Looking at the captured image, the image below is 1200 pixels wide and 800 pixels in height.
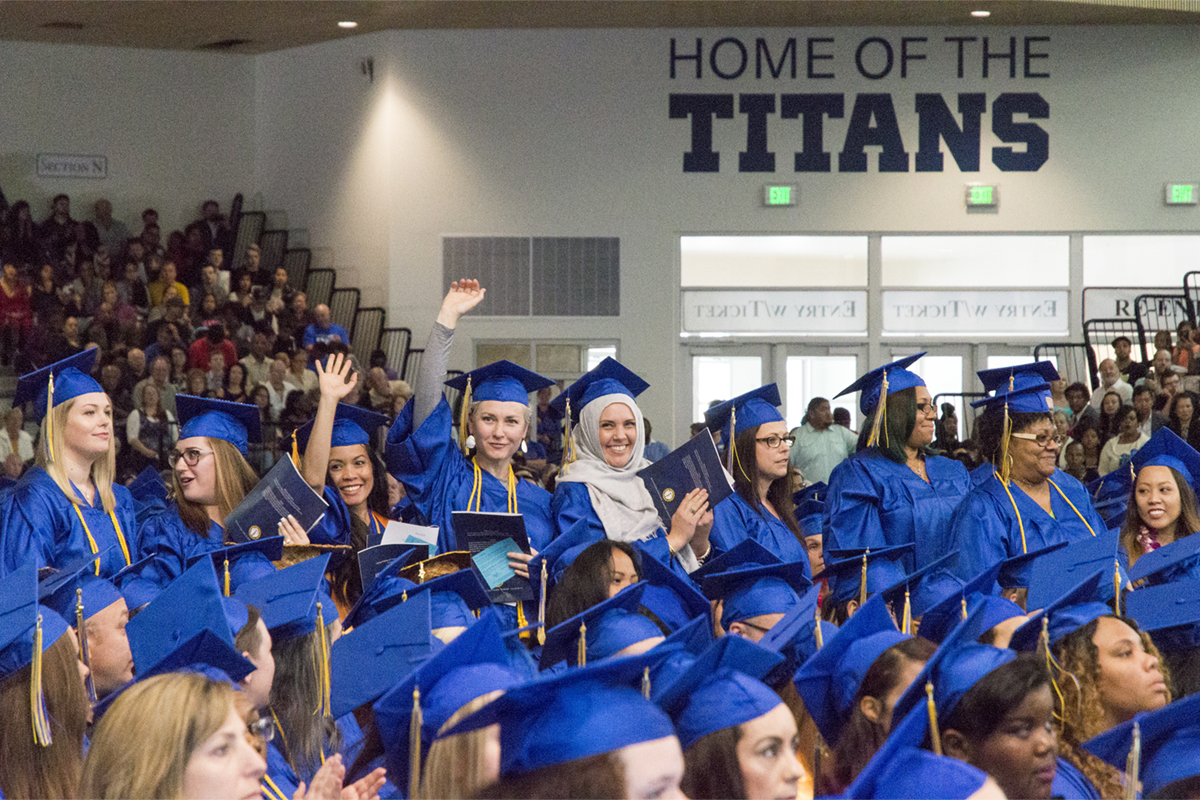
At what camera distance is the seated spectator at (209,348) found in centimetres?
1165

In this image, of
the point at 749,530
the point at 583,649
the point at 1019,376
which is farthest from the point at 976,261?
the point at 583,649

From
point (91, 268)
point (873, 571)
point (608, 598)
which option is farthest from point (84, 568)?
point (91, 268)

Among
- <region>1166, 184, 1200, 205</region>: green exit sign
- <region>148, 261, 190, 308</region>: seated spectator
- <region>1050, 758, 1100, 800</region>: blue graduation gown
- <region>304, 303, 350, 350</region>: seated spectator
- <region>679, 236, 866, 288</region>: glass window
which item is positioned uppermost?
<region>1166, 184, 1200, 205</region>: green exit sign

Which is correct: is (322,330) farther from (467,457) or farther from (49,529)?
(49,529)

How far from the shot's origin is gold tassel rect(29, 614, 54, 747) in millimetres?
2793

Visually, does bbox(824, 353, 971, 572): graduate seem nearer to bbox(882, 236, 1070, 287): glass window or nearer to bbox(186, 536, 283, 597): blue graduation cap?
bbox(186, 536, 283, 597): blue graduation cap

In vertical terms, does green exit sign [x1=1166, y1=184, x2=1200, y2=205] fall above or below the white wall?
below

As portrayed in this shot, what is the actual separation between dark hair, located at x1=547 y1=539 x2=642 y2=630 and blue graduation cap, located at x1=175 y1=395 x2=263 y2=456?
1644 mm

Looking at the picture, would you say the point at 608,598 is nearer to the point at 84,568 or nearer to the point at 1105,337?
the point at 84,568

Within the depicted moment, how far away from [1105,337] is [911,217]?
7.42 ft

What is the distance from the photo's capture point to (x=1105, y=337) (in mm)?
14102

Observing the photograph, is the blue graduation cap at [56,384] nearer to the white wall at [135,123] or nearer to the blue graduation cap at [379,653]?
the blue graduation cap at [379,653]

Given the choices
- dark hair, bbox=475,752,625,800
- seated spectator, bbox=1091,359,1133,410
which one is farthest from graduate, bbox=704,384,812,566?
seated spectator, bbox=1091,359,1133,410

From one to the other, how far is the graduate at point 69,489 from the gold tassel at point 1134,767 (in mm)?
3128
